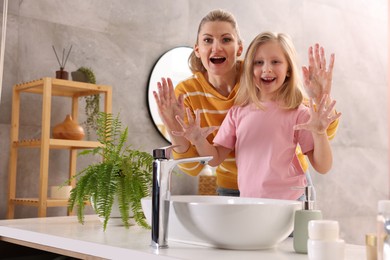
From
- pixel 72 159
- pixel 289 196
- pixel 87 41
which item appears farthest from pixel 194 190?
pixel 289 196

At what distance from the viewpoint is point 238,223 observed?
1142 mm

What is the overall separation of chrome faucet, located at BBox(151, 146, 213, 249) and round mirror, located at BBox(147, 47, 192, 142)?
7.32 feet

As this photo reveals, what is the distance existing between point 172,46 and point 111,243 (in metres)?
2.52

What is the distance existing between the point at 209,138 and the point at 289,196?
1.32 ft

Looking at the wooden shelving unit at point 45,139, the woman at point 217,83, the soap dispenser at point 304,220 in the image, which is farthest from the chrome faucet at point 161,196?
the wooden shelving unit at point 45,139

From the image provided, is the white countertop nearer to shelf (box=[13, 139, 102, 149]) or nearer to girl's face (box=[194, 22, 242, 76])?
girl's face (box=[194, 22, 242, 76])

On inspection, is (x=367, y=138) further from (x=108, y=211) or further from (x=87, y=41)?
(x=108, y=211)

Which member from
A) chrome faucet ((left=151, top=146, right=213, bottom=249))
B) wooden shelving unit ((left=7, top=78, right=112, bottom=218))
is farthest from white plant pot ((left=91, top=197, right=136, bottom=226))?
wooden shelving unit ((left=7, top=78, right=112, bottom=218))

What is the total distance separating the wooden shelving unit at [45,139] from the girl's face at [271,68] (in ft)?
4.66

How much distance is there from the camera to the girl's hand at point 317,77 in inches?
56.4

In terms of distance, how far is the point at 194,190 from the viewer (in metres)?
3.66

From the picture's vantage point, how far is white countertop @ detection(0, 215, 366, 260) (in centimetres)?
112

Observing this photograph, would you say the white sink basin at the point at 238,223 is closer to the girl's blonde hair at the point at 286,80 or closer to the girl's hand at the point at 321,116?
the girl's hand at the point at 321,116

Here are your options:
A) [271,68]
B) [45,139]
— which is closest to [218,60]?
[271,68]
